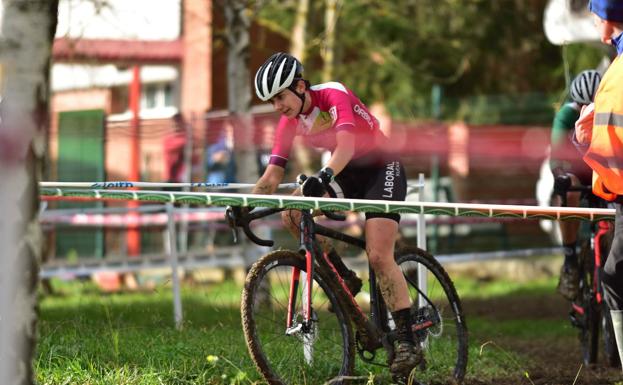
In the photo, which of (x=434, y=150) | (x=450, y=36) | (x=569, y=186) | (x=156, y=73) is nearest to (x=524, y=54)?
(x=450, y=36)

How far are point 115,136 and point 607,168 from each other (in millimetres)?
12536

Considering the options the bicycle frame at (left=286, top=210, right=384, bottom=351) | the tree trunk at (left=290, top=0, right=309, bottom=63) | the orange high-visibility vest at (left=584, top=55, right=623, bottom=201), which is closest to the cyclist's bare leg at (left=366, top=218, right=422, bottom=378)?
the bicycle frame at (left=286, top=210, right=384, bottom=351)

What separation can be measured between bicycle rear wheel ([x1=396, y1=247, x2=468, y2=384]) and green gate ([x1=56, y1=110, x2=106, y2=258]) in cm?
922

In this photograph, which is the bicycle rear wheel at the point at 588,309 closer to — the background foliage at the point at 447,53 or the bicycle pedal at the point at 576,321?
the bicycle pedal at the point at 576,321

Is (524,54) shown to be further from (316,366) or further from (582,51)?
(316,366)

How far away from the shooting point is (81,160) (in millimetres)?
16688

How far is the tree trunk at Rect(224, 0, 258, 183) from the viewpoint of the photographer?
491 inches

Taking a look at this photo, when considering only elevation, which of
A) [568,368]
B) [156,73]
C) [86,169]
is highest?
[156,73]

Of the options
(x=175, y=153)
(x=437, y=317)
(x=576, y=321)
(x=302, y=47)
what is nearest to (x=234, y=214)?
(x=437, y=317)

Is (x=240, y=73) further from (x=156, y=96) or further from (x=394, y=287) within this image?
(x=156, y=96)

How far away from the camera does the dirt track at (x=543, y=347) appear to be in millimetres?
7657

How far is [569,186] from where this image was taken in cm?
856

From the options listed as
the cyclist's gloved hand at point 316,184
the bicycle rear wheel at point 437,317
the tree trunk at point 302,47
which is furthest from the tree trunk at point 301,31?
the cyclist's gloved hand at point 316,184

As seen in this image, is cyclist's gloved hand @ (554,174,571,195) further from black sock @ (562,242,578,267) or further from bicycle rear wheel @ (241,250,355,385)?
bicycle rear wheel @ (241,250,355,385)
